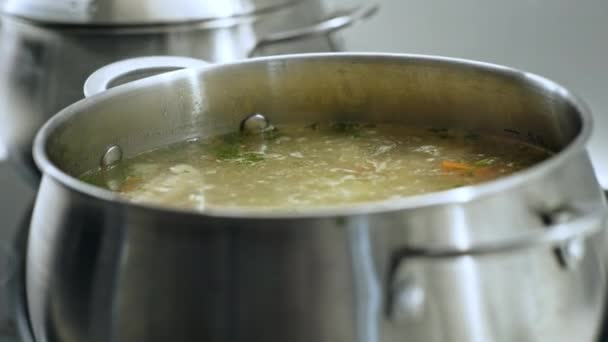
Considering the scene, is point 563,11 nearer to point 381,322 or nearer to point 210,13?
point 210,13

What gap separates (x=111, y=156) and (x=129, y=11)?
321 mm

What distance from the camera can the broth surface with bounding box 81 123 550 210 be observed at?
1024mm

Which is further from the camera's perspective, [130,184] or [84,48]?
[84,48]

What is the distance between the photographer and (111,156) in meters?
1.09

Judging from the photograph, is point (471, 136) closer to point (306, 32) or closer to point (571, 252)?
point (306, 32)

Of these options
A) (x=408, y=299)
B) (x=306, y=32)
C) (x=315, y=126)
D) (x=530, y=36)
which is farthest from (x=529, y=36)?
(x=408, y=299)

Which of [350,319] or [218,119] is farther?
[218,119]

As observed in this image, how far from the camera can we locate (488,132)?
115 cm

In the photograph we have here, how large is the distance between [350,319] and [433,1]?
1.22m

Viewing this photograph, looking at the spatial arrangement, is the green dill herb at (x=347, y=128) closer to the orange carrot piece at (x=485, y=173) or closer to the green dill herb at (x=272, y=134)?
the green dill herb at (x=272, y=134)

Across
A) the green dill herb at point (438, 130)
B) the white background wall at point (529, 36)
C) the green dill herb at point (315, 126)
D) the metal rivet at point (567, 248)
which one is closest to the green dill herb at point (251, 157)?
the green dill herb at point (315, 126)

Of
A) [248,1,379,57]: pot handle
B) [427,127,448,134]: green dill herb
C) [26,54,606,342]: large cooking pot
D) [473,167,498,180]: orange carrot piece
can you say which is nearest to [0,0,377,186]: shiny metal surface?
[248,1,379,57]: pot handle

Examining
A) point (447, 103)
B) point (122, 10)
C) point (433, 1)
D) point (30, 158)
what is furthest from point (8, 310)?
point (433, 1)

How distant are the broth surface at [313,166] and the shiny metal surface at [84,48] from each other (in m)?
0.22
